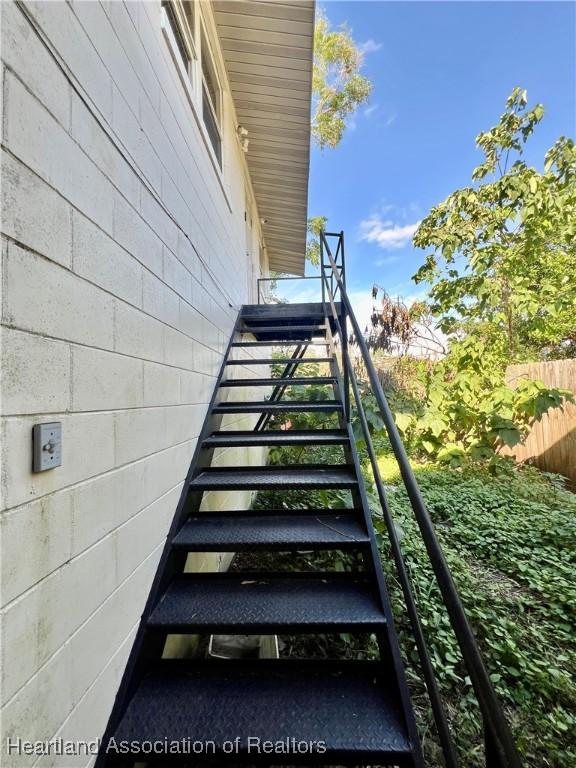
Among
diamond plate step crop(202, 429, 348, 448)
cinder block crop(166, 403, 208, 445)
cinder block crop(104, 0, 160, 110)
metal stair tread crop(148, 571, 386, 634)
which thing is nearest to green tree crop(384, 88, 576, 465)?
diamond plate step crop(202, 429, 348, 448)

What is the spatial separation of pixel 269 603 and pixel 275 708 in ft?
1.11

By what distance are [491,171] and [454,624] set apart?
7.95 metres

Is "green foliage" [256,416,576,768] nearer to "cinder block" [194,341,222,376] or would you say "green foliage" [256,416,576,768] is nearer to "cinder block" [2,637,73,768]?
"cinder block" [194,341,222,376]

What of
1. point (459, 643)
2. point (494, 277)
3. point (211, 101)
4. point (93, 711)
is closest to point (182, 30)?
point (211, 101)

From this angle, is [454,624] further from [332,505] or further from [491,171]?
[491,171]

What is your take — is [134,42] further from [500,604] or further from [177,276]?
[500,604]

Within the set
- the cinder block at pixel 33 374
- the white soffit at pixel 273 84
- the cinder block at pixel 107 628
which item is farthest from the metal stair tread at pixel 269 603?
the white soffit at pixel 273 84

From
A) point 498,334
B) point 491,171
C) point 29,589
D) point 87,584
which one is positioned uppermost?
point 491,171

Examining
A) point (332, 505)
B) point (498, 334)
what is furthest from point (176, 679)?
point (498, 334)

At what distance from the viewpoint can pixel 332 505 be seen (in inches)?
124

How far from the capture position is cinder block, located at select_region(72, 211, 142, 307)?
99 centimetres

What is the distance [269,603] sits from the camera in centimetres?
146

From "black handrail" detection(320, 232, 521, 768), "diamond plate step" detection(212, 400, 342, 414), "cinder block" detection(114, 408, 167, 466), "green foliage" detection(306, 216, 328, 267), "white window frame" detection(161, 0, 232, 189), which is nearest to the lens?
"black handrail" detection(320, 232, 521, 768)

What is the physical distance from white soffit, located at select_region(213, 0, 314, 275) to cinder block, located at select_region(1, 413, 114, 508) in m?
3.77
